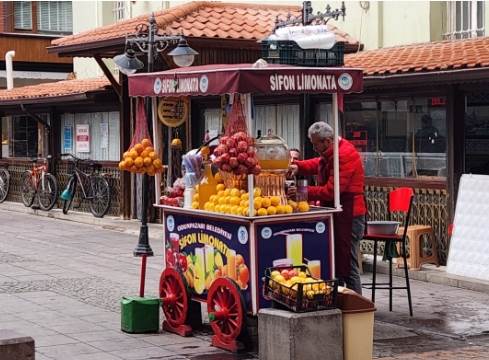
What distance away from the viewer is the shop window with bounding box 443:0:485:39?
15867mm

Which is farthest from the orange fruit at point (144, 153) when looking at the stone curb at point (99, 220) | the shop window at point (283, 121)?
the stone curb at point (99, 220)

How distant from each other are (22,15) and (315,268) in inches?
1183

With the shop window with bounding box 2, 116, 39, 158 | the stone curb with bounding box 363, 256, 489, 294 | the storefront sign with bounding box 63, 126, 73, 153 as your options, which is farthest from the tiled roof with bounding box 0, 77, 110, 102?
the stone curb with bounding box 363, 256, 489, 294

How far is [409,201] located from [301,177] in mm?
1221

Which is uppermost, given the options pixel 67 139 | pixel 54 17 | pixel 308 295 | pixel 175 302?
pixel 54 17

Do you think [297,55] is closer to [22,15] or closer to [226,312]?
[226,312]

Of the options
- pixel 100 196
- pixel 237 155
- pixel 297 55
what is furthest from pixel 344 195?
pixel 100 196

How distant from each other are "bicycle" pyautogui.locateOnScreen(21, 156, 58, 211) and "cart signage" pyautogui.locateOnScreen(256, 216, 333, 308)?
1403 cm

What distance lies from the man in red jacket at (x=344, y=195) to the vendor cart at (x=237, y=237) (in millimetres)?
171

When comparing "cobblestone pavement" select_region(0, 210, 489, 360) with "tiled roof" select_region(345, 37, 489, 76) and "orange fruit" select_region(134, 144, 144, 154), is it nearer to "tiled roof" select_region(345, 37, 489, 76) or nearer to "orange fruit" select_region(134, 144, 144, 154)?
"orange fruit" select_region(134, 144, 144, 154)

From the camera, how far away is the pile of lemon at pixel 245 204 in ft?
28.2

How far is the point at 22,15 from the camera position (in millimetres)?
36812

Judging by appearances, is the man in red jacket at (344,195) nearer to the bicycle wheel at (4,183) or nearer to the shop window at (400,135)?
the shop window at (400,135)

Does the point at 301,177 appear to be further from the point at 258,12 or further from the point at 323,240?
the point at 258,12
